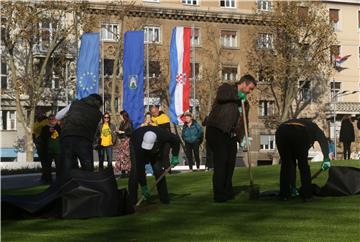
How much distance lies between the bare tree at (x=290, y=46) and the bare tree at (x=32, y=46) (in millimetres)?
16474

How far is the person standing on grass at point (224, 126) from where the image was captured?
13711 mm

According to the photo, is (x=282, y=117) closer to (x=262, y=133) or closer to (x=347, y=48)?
(x=262, y=133)

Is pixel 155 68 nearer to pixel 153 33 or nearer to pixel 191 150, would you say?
pixel 153 33

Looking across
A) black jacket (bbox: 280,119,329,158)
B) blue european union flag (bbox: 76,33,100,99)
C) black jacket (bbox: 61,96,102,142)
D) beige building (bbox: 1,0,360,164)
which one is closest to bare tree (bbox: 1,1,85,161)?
beige building (bbox: 1,0,360,164)

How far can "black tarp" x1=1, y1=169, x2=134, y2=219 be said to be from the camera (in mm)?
11539

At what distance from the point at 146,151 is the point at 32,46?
47797 millimetres

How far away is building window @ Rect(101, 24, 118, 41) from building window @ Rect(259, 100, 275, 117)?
15473mm

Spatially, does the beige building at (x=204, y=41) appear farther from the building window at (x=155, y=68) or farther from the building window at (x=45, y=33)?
the building window at (x=45, y=33)

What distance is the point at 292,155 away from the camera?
45.8ft

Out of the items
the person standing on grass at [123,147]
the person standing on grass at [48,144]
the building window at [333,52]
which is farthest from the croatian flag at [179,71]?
the person standing on grass at [48,144]

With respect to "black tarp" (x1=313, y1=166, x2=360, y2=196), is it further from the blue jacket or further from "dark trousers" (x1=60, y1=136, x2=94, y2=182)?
the blue jacket

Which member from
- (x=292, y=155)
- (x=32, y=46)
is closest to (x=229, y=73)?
(x=32, y=46)

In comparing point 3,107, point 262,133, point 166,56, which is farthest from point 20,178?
point 262,133

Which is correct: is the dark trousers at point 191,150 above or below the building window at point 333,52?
below
